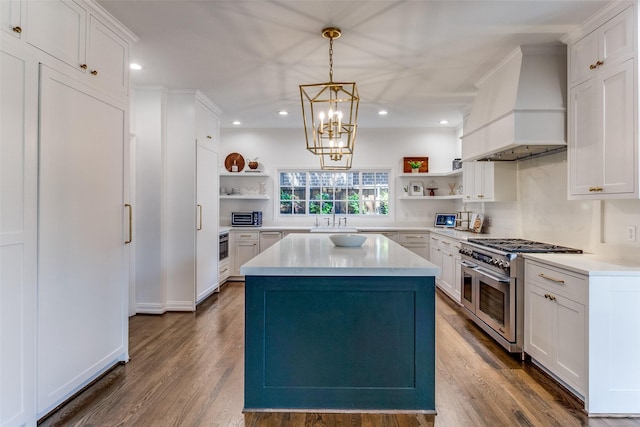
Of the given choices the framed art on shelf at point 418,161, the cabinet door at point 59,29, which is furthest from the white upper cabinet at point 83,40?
the framed art on shelf at point 418,161

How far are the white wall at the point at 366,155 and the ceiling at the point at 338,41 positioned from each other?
176 cm

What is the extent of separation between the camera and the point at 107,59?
2.60 m

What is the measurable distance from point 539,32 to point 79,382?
4.36 m

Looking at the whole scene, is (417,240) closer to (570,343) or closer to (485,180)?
(485,180)

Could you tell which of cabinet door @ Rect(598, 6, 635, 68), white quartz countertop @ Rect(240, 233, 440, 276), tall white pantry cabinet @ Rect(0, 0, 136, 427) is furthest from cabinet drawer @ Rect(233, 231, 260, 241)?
cabinet door @ Rect(598, 6, 635, 68)

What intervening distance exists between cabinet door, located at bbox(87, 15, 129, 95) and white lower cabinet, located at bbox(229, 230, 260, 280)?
3.29 m

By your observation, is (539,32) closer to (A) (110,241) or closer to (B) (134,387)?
(A) (110,241)

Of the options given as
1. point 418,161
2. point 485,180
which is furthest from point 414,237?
point 485,180

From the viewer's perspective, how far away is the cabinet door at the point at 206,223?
444cm

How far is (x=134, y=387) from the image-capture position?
2443mm

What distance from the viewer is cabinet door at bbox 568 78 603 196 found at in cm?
255

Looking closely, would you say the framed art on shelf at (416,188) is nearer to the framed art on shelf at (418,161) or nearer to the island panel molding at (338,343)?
the framed art on shelf at (418,161)

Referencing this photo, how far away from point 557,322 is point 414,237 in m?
3.24

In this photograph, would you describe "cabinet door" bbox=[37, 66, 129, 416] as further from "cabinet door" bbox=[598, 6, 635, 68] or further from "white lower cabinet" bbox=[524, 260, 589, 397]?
"cabinet door" bbox=[598, 6, 635, 68]
